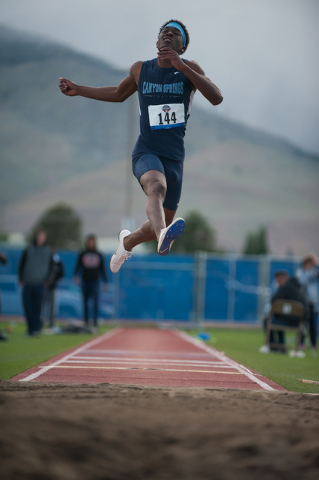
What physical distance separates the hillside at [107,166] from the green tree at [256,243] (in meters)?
15.4

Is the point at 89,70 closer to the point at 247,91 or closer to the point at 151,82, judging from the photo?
the point at 247,91

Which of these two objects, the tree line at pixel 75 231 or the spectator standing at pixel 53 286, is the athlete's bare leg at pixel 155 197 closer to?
the spectator standing at pixel 53 286

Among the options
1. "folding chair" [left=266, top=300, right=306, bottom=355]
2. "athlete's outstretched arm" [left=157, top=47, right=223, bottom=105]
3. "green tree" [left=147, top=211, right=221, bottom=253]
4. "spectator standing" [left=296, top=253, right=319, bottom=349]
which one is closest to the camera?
"athlete's outstretched arm" [left=157, top=47, right=223, bottom=105]

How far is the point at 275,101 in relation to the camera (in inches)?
4838

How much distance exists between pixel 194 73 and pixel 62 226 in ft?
274

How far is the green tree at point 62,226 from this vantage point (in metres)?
86.1

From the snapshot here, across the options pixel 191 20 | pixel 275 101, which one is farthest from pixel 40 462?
pixel 275 101

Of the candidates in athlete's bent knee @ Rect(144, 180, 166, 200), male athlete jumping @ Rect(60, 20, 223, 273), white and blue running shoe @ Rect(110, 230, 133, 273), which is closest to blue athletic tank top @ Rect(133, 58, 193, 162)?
male athlete jumping @ Rect(60, 20, 223, 273)

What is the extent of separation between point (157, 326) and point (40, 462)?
16262 millimetres

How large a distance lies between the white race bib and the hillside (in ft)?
429

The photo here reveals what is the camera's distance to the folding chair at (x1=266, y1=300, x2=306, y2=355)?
31.7 feet

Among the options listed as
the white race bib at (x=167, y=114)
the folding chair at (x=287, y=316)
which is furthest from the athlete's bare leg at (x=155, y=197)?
the folding chair at (x=287, y=316)

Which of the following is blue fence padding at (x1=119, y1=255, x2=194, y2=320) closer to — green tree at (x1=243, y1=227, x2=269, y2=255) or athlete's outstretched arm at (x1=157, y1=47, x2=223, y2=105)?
athlete's outstretched arm at (x1=157, y1=47, x2=223, y2=105)

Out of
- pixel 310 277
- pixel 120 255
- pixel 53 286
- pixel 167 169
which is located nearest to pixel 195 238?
pixel 53 286
